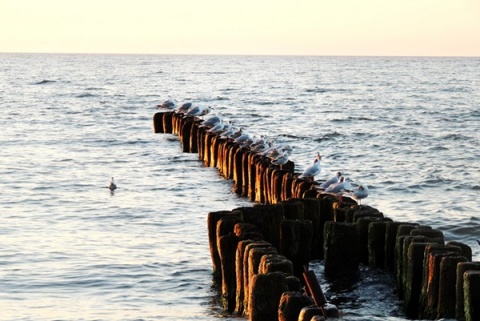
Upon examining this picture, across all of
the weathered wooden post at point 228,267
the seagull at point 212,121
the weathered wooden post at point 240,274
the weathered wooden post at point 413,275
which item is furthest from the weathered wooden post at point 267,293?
the seagull at point 212,121

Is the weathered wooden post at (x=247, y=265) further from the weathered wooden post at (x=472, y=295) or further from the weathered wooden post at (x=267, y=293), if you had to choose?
the weathered wooden post at (x=472, y=295)

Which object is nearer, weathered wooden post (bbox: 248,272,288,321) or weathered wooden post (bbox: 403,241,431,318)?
weathered wooden post (bbox: 248,272,288,321)

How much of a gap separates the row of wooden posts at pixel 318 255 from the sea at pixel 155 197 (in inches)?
13.0

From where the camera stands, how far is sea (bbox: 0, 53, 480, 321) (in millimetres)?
14188

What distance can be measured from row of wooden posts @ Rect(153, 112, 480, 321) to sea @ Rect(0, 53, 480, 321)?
0.33 metres

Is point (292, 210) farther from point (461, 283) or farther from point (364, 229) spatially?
point (461, 283)

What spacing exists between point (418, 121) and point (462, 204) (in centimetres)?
2741

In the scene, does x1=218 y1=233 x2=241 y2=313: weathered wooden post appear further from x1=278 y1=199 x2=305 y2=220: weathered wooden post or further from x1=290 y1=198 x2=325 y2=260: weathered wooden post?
x1=290 y1=198 x2=325 y2=260: weathered wooden post

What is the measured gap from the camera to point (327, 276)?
47.4ft

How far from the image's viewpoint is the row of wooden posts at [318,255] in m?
10.7

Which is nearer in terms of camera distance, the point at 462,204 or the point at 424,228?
the point at 424,228

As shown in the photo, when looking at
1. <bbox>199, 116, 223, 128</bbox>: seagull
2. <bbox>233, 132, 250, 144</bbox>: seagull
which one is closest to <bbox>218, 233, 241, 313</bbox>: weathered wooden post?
<bbox>233, 132, 250, 144</bbox>: seagull

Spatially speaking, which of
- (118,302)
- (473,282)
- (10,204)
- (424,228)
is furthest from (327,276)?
(10,204)

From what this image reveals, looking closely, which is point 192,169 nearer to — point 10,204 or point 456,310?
point 10,204
